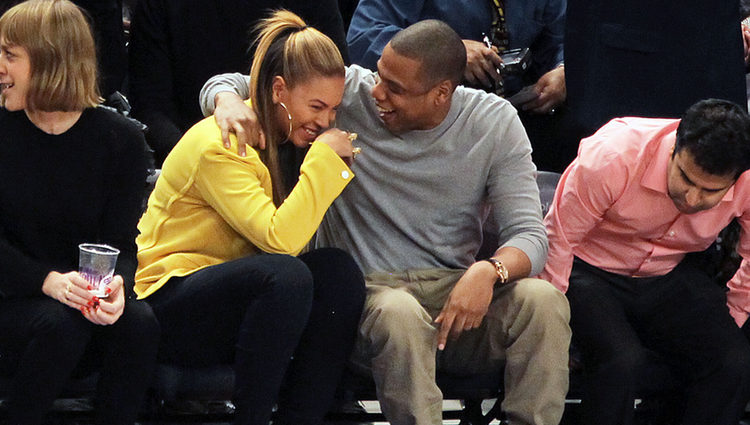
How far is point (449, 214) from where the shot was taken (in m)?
3.43

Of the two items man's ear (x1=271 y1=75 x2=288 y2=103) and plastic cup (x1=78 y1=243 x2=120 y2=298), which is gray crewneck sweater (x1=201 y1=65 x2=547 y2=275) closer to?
man's ear (x1=271 y1=75 x2=288 y2=103)

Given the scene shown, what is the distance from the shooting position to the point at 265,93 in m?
3.19

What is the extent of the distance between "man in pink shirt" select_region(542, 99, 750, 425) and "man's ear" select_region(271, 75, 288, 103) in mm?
886

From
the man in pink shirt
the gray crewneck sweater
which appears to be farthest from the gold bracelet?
the man in pink shirt

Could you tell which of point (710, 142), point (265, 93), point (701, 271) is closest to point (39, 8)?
point (265, 93)

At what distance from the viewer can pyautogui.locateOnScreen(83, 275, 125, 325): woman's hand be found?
9.29ft

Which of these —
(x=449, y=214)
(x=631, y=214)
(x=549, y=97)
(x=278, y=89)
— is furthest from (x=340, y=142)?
(x=549, y=97)

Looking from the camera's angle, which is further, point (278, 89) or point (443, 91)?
point (443, 91)

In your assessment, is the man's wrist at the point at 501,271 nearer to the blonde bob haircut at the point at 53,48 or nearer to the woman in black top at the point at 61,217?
the woman in black top at the point at 61,217

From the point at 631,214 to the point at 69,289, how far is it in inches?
63.5

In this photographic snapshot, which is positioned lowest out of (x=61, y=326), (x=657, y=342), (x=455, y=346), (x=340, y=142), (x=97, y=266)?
(x=657, y=342)

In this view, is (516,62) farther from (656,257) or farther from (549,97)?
(656,257)

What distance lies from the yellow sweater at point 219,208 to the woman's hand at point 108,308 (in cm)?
23

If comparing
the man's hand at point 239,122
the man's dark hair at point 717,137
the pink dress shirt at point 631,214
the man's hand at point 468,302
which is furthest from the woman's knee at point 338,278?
the man's dark hair at point 717,137
